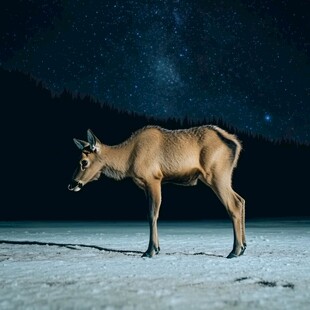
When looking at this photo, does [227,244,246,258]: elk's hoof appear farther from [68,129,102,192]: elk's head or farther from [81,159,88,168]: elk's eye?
[81,159,88,168]: elk's eye

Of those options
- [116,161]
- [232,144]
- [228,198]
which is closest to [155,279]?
[228,198]

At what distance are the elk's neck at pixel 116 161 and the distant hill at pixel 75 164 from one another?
2184 cm

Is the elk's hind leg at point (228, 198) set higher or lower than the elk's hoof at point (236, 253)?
higher

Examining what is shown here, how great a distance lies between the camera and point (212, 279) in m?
5.89

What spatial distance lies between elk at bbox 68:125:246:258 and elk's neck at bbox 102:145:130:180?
0.06ft

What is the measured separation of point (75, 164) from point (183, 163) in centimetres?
5032

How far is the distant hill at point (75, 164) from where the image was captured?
44.1 metres

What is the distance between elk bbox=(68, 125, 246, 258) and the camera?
28.9 feet

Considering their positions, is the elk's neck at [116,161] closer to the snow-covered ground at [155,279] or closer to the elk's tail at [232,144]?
the snow-covered ground at [155,279]

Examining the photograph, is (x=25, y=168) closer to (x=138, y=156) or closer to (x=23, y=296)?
(x=138, y=156)

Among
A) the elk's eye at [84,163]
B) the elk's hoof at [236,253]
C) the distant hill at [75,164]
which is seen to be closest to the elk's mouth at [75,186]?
the elk's eye at [84,163]

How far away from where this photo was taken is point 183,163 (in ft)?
29.2

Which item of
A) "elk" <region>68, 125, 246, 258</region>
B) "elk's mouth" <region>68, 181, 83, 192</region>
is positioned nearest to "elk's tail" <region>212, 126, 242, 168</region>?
"elk" <region>68, 125, 246, 258</region>

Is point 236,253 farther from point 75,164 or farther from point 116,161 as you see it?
point 75,164
